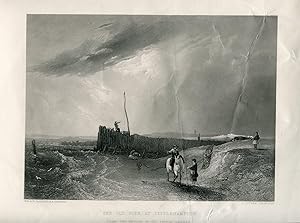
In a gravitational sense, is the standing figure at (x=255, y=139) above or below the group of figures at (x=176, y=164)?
above

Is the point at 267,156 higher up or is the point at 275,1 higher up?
the point at 275,1

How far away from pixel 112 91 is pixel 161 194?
111 millimetres

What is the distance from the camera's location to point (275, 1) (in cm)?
40

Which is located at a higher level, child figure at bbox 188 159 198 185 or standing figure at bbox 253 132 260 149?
standing figure at bbox 253 132 260 149

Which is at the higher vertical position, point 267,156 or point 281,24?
point 281,24

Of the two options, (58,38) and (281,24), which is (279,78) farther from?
(58,38)

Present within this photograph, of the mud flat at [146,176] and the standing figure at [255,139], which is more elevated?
the standing figure at [255,139]

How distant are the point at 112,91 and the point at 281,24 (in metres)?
0.18

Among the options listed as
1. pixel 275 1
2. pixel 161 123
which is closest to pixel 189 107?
pixel 161 123

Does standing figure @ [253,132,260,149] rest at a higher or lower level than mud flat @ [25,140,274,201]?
higher

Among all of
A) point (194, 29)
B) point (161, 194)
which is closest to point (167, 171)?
point (161, 194)

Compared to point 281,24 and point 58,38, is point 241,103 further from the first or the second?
point 58,38

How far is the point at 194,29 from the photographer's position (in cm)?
40

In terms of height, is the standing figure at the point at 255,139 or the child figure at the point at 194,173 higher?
the standing figure at the point at 255,139
